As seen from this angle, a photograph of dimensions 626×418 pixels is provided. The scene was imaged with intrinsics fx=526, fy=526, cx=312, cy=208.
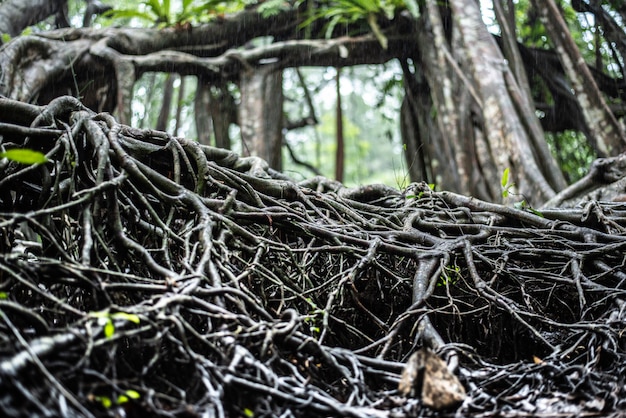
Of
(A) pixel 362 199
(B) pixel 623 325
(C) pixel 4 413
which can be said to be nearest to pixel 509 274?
(B) pixel 623 325

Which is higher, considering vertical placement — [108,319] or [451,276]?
[108,319]

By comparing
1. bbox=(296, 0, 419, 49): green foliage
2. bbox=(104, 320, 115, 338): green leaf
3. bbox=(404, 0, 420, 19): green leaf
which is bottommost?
bbox=(104, 320, 115, 338): green leaf

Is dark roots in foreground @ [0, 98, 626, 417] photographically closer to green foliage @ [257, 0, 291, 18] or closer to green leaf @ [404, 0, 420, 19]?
green leaf @ [404, 0, 420, 19]

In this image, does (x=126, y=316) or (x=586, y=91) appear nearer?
(x=126, y=316)

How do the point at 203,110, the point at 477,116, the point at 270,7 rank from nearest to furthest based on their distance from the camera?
the point at 477,116 → the point at 270,7 → the point at 203,110

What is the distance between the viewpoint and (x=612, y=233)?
327cm

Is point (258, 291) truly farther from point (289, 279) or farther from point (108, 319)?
point (108, 319)

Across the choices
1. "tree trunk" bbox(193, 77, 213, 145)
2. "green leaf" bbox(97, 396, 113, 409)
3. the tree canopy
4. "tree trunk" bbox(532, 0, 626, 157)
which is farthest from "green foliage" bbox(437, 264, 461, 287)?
"tree trunk" bbox(193, 77, 213, 145)

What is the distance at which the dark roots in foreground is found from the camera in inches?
57.0

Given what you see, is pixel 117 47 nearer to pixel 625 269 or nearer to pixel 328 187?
pixel 328 187

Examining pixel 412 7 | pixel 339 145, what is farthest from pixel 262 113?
pixel 412 7

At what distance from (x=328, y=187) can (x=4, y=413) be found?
3.07m

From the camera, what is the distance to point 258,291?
2473mm

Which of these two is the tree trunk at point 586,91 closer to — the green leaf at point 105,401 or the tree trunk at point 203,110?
the tree trunk at point 203,110
